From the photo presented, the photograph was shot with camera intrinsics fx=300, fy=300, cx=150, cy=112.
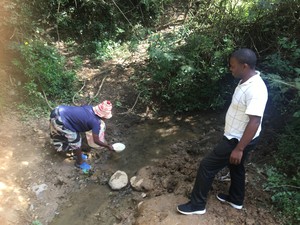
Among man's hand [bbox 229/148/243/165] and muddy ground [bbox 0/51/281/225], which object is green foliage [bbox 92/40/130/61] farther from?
man's hand [bbox 229/148/243/165]

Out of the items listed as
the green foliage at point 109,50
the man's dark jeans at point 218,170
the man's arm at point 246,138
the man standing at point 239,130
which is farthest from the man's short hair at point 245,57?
the green foliage at point 109,50

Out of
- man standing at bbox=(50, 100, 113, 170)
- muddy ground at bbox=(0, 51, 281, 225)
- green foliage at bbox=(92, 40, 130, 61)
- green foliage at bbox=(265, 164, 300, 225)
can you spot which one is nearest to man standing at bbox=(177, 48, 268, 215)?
muddy ground at bbox=(0, 51, 281, 225)

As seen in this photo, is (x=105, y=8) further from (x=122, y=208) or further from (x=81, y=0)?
(x=122, y=208)

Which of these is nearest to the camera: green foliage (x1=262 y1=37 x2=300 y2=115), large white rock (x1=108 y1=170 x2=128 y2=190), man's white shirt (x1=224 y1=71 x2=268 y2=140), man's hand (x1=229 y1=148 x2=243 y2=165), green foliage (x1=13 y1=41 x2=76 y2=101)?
man's white shirt (x1=224 y1=71 x2=268 y2=140)

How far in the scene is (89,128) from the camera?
16.0 ft

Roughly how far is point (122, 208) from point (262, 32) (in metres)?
4.16

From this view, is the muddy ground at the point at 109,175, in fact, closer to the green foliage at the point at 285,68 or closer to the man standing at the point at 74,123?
the man standing at the point at 74,123

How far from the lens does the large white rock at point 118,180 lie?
471 cm

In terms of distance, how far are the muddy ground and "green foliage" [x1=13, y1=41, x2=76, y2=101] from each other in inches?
12.7

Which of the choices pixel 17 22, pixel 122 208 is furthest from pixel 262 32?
pixel 17 22

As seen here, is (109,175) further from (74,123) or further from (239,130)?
(239,130)

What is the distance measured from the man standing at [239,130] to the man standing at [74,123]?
6.18ft

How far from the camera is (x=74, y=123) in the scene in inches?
188

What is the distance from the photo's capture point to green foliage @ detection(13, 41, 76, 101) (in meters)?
5.85
